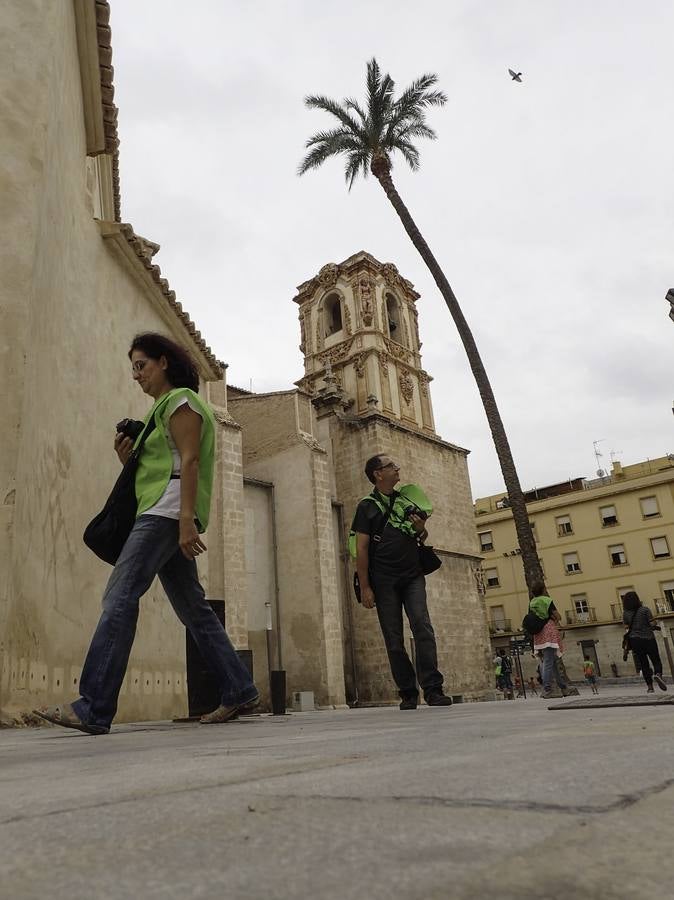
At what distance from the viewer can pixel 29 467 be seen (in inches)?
184

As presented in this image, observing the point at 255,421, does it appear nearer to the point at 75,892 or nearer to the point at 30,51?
the point at 30,51

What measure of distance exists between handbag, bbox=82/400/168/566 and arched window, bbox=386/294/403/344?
95.2 feet

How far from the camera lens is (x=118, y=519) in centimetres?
351

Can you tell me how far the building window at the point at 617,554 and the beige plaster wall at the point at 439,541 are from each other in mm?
16818

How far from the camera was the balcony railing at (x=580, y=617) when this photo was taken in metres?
41.0

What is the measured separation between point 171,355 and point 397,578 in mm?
2563

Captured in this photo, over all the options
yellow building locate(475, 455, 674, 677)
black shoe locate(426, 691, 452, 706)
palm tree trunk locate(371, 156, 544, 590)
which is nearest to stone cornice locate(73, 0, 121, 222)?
black shoe locate(426, 691, 452, 706)

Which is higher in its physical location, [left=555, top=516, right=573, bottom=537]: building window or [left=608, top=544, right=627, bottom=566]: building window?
[left=555, top=516, right=573, bottom=537]: building window

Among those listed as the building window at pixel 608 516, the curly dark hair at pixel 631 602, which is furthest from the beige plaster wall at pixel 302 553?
the building window at pixel 608 516

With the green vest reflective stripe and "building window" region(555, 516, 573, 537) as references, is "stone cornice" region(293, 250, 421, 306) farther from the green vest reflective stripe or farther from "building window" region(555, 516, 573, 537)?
the green vest reflective stripe

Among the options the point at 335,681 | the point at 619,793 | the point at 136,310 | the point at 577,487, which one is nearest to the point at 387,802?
the point at 619,793

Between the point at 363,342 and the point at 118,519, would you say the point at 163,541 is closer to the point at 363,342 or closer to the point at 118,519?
the point at 118,519

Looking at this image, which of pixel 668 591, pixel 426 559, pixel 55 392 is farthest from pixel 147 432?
pixel 668 591

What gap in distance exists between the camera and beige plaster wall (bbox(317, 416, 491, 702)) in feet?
78.1
